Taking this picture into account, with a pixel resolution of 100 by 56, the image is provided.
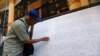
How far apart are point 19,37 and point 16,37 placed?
0.16 ft

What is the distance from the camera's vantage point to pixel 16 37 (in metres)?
1.40

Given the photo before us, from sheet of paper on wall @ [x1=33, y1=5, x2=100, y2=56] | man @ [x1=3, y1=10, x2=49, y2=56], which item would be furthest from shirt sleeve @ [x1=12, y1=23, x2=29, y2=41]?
sheet of paper on wall @ [x1=33, y1=5, x2=100, y2=56]

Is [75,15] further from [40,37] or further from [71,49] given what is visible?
[40,37]

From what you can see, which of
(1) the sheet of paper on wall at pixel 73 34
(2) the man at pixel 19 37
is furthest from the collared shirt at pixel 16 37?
(1) the sheet of paper on wall at pixel 73 34

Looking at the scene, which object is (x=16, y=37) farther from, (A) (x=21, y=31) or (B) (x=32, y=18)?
(B) (x=32, y=18)

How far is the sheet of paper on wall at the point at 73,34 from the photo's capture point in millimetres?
1105

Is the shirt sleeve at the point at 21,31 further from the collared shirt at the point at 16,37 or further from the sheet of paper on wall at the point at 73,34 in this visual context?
the sheet of paper on wall at the point at 73,34

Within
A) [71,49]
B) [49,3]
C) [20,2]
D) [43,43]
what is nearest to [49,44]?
[43,43]

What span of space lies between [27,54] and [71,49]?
41cm

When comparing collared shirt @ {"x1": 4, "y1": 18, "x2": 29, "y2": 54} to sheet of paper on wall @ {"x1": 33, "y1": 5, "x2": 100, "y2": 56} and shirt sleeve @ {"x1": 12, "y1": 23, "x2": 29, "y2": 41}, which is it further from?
sheet of paper on wall @ {"x1": 33, "y1": 5, "x2": 100, "y2": 56}

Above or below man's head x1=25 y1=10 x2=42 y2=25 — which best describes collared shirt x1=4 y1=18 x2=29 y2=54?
below

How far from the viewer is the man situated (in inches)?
52.9

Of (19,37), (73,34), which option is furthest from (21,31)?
(73,34)

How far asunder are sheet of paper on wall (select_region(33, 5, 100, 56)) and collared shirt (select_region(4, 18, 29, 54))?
0.45ft
